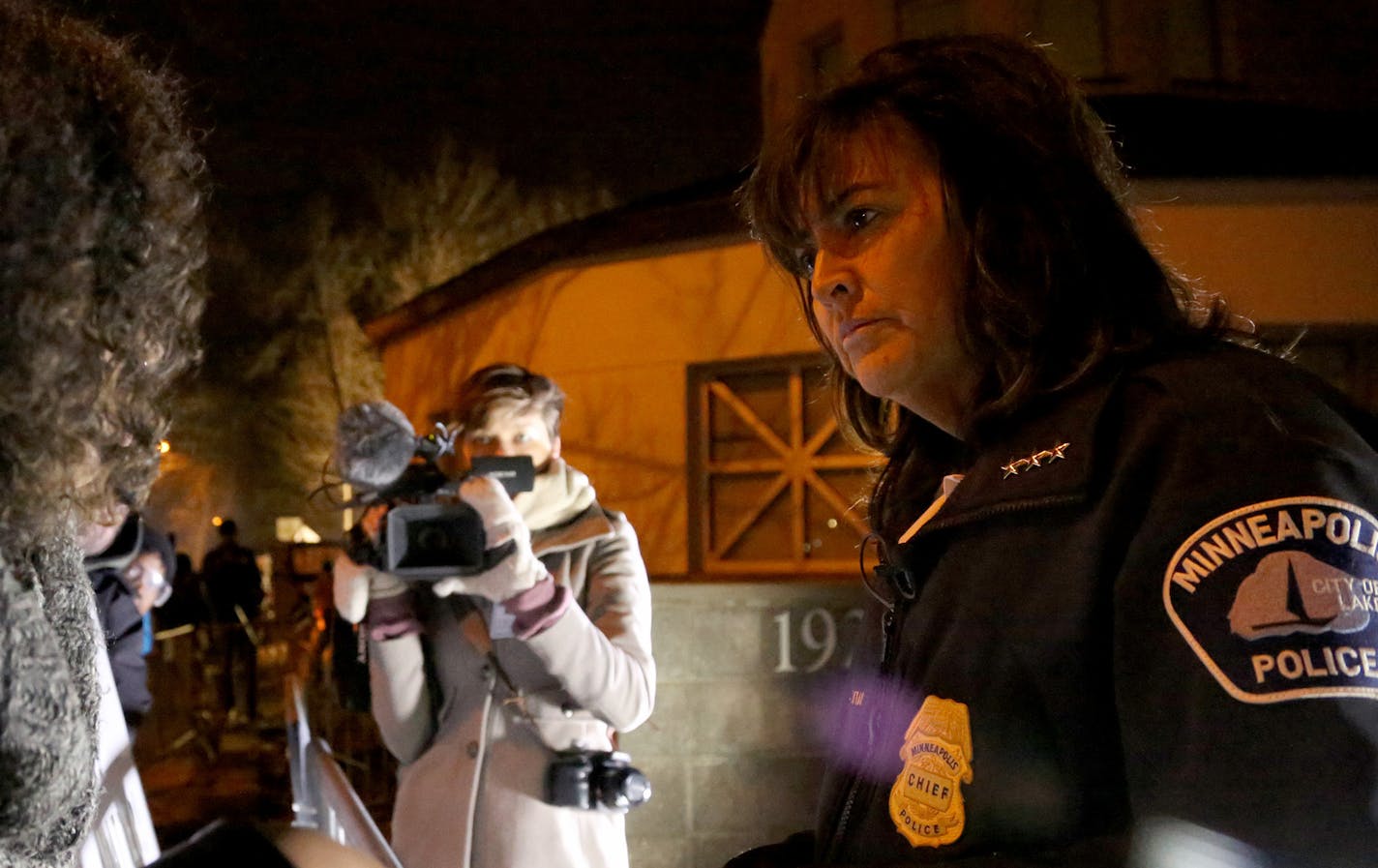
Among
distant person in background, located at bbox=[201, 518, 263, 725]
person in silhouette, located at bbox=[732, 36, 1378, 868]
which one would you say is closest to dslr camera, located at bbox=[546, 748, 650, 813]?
person in silhouette, located at bbox=[732, 36, 1378, 868]

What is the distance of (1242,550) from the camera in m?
0.95

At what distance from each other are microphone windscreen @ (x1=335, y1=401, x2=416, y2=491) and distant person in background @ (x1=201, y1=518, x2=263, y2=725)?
324 inches

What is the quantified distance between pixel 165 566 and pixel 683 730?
7.73ft

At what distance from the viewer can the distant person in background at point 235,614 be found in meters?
10.0

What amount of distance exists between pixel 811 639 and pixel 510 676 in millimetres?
2131

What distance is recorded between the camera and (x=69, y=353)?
1123mm

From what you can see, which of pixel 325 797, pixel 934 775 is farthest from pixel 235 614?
pixel 934 775

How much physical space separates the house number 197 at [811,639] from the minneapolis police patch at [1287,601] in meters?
Answer: 3.65

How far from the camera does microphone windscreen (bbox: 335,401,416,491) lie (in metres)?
2.55

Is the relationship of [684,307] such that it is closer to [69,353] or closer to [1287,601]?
[69,353]

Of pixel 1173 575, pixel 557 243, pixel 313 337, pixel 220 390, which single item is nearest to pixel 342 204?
pixel 313 337

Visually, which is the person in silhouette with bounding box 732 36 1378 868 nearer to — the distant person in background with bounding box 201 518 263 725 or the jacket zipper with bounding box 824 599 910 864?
the jacket zipper with bounding box 824 599 910 864

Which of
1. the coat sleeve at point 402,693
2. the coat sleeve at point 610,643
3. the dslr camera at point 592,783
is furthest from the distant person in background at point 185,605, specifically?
the dslr camera at point 592,783

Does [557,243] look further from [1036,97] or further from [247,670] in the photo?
[1036,97]
